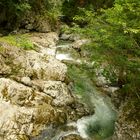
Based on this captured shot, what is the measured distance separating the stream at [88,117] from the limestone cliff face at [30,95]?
1.32ft

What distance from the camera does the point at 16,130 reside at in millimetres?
9680

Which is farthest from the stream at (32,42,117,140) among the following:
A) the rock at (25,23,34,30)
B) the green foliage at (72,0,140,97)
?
the rock at (25,23,34,30)

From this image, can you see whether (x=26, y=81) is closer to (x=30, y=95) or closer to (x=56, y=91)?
(x=30, y=95)

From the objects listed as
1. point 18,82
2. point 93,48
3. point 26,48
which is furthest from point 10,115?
point 26,48

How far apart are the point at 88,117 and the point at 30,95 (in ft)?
8.53

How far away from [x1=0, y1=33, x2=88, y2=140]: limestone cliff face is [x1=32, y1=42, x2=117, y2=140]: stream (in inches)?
15.8

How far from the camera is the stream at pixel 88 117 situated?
11.0 m

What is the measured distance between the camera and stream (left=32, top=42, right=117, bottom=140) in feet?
36.0

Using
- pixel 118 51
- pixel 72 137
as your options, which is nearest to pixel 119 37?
pixel 118 51

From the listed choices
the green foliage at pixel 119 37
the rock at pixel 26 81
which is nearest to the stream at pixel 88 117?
the green foliage at pixel 119 37

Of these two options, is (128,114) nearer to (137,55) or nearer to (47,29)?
(137,55)

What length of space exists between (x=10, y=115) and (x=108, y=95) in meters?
5.45

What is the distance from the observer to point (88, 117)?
12.1 m

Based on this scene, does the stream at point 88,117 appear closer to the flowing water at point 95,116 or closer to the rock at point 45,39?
the flowing water at point 95,116
